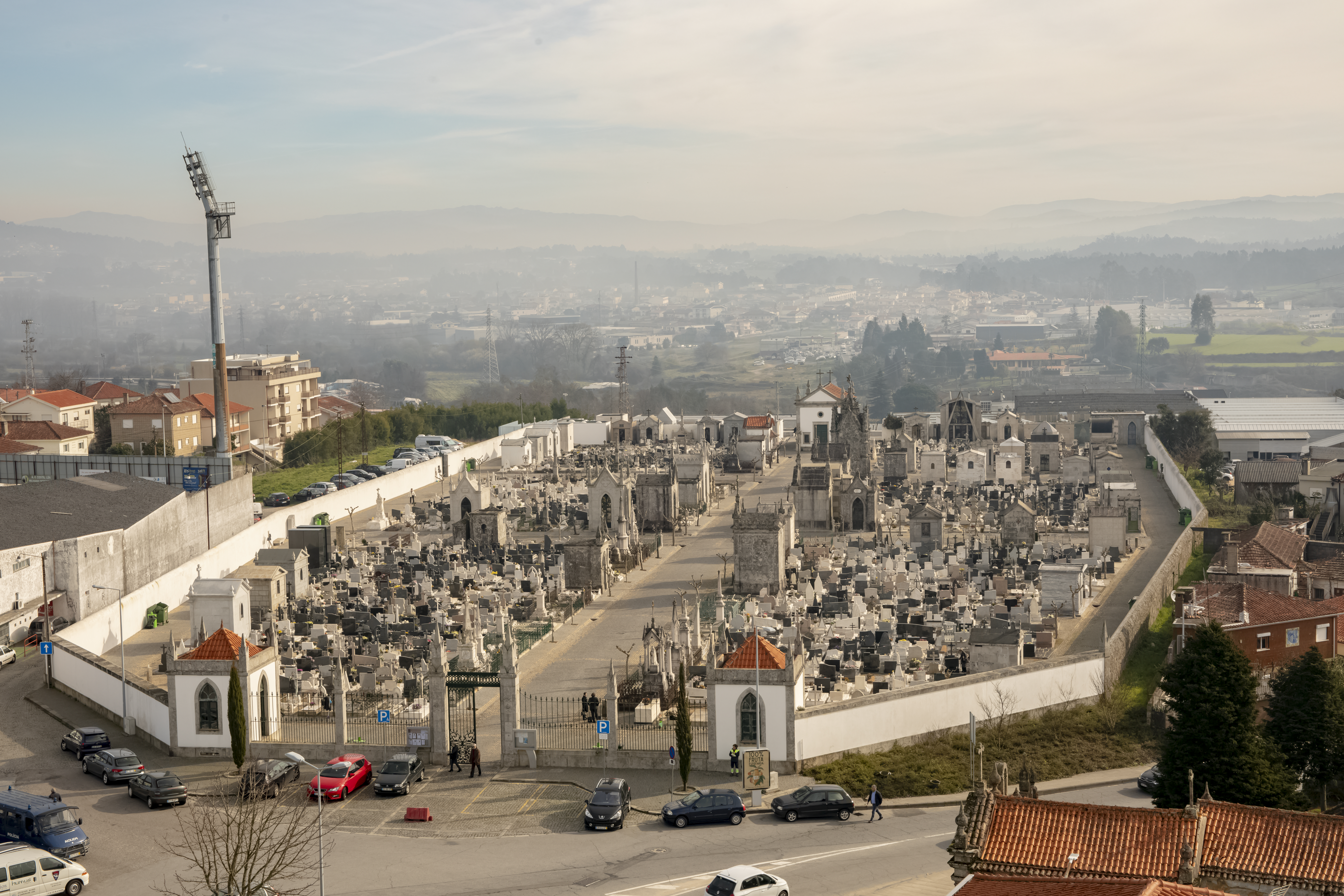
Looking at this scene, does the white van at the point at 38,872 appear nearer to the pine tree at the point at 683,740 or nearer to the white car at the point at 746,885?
the white car at the point at 746,885

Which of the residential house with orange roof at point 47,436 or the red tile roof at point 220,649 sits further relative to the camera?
the residential house with orange roof at point 47,436

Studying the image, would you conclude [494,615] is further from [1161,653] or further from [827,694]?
[1161,653]

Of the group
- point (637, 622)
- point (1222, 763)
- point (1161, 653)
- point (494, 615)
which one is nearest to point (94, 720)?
point (494, 615)

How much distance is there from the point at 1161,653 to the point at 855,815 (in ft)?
50.7

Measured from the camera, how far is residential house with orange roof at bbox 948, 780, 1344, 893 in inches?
686

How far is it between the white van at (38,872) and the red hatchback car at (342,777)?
4.42 meters

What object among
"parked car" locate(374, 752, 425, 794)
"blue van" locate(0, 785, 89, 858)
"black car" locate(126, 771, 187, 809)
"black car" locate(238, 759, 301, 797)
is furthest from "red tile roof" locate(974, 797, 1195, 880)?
Result: "black car" locate(126, 771, 187, 809)

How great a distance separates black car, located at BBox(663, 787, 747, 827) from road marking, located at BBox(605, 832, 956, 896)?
1.90 m

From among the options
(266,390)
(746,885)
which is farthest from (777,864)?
(266,390)

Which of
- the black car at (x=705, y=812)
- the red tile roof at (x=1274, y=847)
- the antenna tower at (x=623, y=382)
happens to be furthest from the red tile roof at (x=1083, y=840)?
the antenna tower at (x=623, y=382)

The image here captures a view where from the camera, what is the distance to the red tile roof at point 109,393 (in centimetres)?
9206

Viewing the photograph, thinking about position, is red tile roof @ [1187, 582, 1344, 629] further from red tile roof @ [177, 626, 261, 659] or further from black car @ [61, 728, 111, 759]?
black car @ [61, 728, 111, 759]

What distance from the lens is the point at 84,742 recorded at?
2797cm

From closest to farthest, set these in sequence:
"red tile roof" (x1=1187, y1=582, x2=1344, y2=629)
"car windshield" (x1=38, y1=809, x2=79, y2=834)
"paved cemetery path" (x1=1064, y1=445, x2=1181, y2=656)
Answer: "car windshield" (x1=38, y1=809, x2=79, y2=834) → "red tile roof" (x1=1187, y1=582, x2=1344, y2=629) → "paved cemetery path" (x1=1064, y1=445, x2=1181, y2=656)
